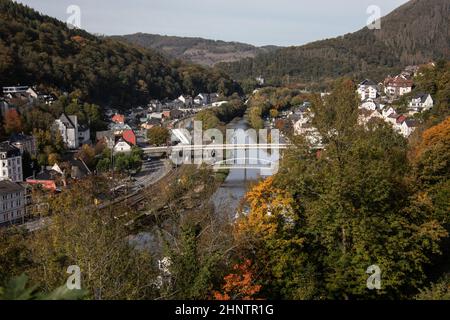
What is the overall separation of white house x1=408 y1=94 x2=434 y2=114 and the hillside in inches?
2889

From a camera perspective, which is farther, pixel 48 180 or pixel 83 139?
pixel 83 139

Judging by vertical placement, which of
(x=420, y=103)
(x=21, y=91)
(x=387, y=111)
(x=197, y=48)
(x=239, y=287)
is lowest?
(x=239, y=287)

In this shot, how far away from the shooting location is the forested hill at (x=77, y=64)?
2529 cm

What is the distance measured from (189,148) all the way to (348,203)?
48.0 feet

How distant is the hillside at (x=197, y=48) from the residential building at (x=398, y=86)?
65279 mm

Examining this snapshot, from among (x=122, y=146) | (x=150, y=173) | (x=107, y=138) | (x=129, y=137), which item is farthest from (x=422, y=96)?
(x=107, y=138)

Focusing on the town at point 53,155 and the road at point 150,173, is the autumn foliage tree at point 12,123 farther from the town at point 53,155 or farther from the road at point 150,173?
the road at point 150,173

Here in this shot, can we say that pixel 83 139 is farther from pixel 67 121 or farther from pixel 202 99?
pixel 202 99

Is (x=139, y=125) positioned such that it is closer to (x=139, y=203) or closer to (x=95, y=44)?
(x=95, y=44)

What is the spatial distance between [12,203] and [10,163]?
2.57 meters

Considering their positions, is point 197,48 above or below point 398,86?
above

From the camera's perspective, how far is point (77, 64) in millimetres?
29547

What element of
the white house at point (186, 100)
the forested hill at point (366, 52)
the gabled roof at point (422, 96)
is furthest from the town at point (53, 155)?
the forested hill at point (366, 52)
